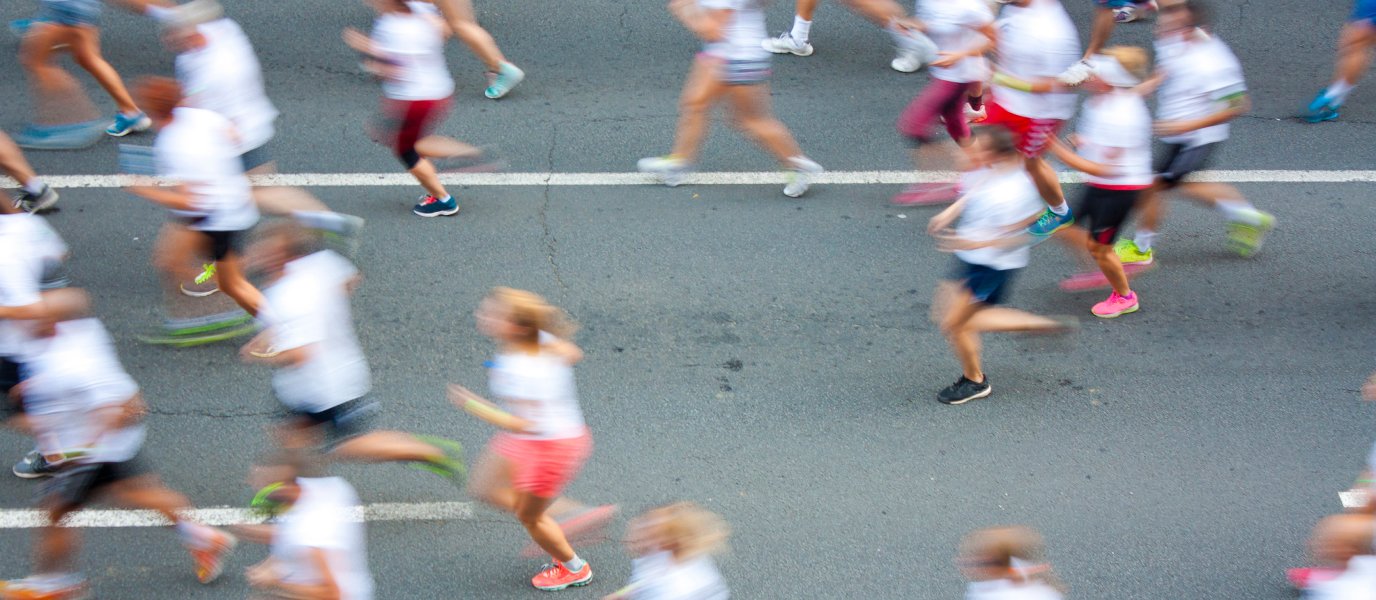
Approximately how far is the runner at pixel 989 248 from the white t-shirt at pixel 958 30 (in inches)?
59.3

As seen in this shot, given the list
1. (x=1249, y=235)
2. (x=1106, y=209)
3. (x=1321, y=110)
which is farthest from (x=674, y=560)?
(x=1321, y=110)

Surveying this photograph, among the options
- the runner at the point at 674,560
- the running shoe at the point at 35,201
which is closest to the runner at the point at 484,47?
the running shoe at the point at 35,201

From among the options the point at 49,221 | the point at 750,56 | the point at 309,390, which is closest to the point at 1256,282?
the point at 750,56

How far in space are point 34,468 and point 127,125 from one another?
363 cm

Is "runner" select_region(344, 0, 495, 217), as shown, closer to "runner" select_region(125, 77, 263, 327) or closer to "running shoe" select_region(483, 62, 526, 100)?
"runner" select_region(125, 77, 263, 327)

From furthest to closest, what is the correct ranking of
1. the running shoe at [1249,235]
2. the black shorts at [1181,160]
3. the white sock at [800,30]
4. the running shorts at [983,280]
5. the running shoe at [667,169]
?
the white sock at [800,30], the running shoe at [667,169], the running shoe at [1249,235], the black shorts at [1181,160], the running shorts at [983,280]

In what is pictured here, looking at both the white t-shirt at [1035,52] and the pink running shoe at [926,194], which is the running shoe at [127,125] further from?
the white t-shirt at [1035,52]

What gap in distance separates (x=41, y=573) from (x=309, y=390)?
1400 mm

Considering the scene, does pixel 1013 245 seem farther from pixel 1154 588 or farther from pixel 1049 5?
pixel 1049 5

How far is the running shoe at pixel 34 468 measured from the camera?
4746 millimetres

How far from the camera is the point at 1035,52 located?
5988 millimetres

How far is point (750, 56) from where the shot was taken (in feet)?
21.3

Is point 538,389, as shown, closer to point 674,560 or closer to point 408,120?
point 674,560

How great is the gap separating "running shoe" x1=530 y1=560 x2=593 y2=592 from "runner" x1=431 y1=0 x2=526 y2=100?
15.7ft
